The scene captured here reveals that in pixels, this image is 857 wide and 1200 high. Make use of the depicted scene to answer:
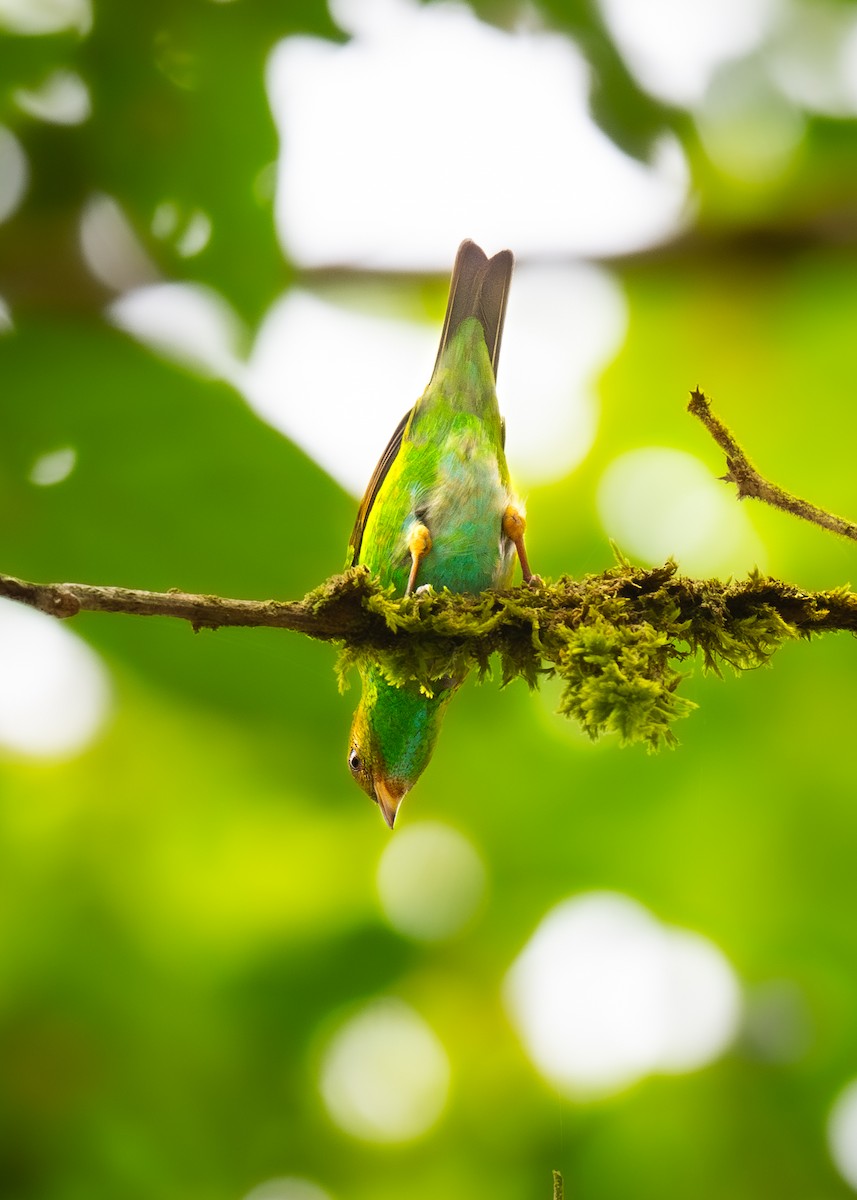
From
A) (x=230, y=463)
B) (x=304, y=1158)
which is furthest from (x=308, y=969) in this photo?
(x=230, y=463)

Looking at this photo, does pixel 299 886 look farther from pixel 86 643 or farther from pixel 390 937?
pixel 86 643

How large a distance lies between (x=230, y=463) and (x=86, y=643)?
2.35 feet

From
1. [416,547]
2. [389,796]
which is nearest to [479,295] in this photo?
[416,547]

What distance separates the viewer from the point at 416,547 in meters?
3.53

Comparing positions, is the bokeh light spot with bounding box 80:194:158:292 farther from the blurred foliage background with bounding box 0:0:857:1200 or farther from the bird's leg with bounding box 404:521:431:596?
the bird's leg with bounding box 404:521:431:596

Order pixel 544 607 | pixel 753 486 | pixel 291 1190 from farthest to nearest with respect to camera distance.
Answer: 1. pixel 291 1190
2. pixel 544 607
3. pixel 753 486

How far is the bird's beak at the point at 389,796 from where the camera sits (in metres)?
3.74

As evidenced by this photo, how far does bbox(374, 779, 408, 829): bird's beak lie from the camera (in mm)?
3738

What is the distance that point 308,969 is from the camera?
13.8 ft

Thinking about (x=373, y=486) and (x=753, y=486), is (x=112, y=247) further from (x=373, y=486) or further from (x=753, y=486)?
(x=753, y=486)

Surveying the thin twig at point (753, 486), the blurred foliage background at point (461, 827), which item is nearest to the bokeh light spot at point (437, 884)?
the blurred foliage background at point (461, 827)

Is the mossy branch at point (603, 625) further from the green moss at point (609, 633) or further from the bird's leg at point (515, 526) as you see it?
the bird's leg at point (515, 526)

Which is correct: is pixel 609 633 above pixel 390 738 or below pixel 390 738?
above

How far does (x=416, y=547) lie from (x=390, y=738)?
63cm
